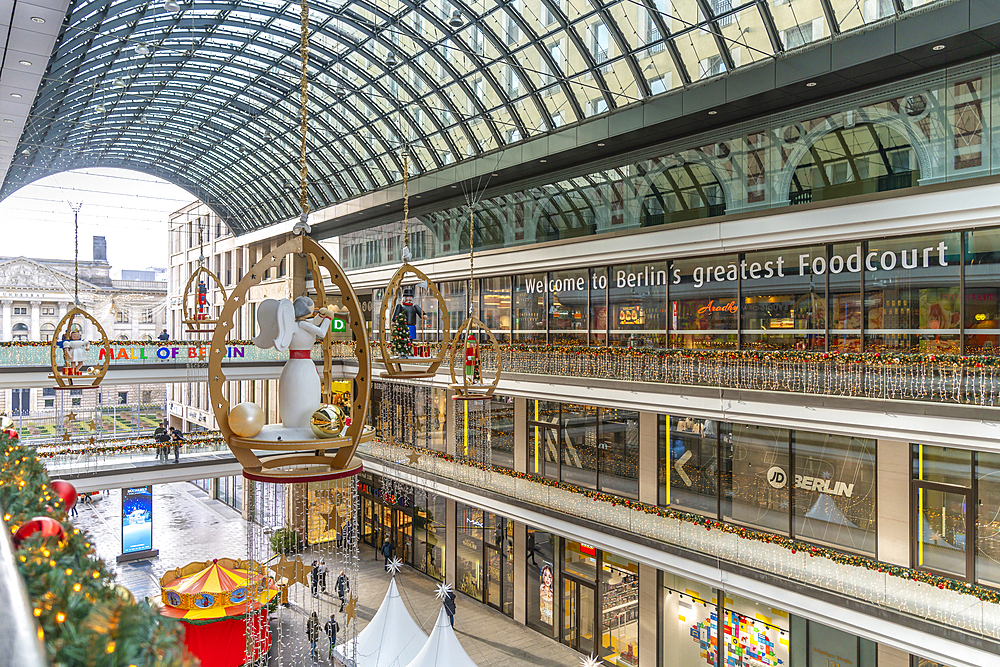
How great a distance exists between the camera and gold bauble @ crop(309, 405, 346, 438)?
16.2ft

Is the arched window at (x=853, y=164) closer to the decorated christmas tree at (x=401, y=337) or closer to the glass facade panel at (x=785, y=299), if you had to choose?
the glass facade panel at (x=785, y=299)

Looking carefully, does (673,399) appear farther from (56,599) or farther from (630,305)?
(56,599)

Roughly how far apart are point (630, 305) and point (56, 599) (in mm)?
17099

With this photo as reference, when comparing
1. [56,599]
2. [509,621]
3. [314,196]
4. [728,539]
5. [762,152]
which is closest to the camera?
[56,599]

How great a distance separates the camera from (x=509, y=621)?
66.7 feet

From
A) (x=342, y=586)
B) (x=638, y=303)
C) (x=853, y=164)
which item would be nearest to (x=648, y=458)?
(x=638, y=303)

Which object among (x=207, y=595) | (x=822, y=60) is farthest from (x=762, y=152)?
(x=207, y=595)

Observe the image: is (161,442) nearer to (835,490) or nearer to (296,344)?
(296,344)

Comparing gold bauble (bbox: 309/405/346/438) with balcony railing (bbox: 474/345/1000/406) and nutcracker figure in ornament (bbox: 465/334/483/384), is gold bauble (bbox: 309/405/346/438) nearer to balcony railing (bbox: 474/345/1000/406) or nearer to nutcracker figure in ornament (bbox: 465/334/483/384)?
nutcracker figure in ornament (bbox: 465/334/483/384)

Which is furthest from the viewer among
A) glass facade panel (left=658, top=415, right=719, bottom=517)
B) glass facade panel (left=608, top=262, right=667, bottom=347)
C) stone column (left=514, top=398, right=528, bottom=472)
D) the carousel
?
stone column (left=514, top=398, right=528, bottom=472)

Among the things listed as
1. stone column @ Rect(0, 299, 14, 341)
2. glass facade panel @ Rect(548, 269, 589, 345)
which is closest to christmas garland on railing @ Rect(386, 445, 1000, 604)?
glass facade panel @ Rect(548, 269, 589, 345)

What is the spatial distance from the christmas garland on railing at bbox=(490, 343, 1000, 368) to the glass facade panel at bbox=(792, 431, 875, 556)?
6.57 feet

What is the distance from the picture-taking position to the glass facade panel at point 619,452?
688 inches

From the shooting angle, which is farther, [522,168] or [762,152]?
[522,168]
